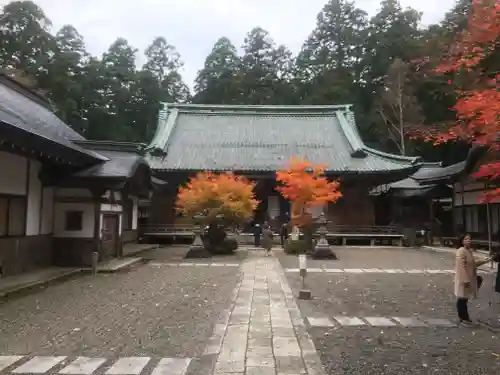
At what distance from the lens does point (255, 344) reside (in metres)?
5.62

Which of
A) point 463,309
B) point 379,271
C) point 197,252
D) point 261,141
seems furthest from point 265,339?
point 261,141

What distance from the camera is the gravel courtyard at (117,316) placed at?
557cm

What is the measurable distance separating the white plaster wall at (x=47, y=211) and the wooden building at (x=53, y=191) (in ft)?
0.10

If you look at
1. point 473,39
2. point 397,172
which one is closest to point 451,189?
point 397,172

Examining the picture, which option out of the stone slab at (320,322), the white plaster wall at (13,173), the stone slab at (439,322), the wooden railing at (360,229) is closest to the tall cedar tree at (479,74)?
the stone slab at (439,322)

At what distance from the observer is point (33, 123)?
12.2 meters

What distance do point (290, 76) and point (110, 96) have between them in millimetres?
22530

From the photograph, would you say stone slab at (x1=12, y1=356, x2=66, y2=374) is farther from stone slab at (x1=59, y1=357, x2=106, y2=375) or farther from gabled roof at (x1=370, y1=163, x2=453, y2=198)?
gabled roof at (x1=370, y1=163, x2=453, y2=198)

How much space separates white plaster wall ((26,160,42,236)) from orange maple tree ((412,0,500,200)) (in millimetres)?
10403

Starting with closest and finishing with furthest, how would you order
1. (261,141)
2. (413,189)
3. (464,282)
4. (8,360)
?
(8,360) < (464,282) < (413,189) < (261,141)

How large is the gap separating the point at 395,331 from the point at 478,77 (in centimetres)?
460

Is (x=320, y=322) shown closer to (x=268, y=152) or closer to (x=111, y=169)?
(x=111, y=169)

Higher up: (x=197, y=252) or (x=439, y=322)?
(x=197, y=252)

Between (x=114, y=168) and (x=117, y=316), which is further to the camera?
(x=114, y=168)
